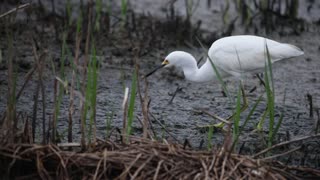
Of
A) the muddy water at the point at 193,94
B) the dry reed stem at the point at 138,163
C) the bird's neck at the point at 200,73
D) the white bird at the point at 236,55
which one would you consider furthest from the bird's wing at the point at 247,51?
the dry reed stem at the point at 138,163

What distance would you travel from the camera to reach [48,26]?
7520mm

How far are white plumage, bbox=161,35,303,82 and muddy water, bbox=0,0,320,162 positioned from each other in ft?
0.98

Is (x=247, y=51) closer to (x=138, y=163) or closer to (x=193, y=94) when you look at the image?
(x=193, y=94)

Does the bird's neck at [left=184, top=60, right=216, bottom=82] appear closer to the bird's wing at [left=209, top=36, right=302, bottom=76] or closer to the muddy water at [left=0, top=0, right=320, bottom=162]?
the bird's wing at [left=209, top=36, right=302, bottom=76]

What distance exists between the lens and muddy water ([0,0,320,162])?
5262 mm

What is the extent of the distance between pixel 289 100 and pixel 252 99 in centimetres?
30

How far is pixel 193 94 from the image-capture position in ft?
20.3

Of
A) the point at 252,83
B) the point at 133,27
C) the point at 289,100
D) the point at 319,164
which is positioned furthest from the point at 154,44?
the point at 319,164

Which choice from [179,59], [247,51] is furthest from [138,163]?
[247,51]

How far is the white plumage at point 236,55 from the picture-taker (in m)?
5.53

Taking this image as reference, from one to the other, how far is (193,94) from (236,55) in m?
0.75

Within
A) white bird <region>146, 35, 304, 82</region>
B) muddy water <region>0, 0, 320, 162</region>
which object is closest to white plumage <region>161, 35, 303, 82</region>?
white bird <region>146, 35, 304, 82</region>

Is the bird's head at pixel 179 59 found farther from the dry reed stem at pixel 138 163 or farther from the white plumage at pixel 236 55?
the dry reed stem at pixel 138 163

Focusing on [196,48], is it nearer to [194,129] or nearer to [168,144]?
[194,129]
